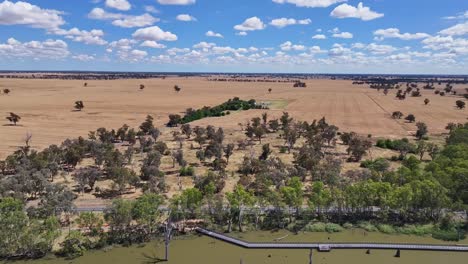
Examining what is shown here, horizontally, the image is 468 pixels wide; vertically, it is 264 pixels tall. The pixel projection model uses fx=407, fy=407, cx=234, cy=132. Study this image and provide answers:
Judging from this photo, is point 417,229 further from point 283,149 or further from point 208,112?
point 208,112

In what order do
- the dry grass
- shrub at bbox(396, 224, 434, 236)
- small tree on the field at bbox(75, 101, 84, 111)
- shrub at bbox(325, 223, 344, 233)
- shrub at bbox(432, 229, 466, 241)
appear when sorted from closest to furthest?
shrub at bbox(432, 229, 466, 241), shrub at bbox(396, 224, 434, 236), shrub at bbox(325, 223, 344, 233), the dry grass, small tree on the field at bbox(75, 101, 84, 111)

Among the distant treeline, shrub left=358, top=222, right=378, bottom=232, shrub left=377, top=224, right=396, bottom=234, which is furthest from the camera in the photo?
the distant treeline

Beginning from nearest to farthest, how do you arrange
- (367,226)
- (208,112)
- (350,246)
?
(350,246) → (367,226) → (208,112)

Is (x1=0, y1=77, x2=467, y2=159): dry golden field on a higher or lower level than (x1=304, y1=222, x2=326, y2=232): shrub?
higher

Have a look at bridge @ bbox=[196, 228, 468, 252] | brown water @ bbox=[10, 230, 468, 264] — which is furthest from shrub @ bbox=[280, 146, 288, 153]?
bridge @ bbox=[196, 228, 468, 252]


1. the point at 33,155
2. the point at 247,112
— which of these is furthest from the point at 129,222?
the point at 247,112

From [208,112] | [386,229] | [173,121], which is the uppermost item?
[208,112]

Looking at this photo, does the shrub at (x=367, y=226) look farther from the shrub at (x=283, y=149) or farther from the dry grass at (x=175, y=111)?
the shrub at (x=283, y=149)

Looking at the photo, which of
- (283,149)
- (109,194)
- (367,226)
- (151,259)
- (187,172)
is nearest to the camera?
(151,259)

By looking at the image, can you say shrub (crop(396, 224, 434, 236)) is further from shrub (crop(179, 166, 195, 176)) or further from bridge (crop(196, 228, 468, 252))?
shrub (crop(179, 166, 195, 176))

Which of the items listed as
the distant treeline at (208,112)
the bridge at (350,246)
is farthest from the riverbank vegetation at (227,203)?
the distant treeline at (208,112)

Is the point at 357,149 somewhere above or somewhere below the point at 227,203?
above

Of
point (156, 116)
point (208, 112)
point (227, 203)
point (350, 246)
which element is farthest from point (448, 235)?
point (156, 116)
